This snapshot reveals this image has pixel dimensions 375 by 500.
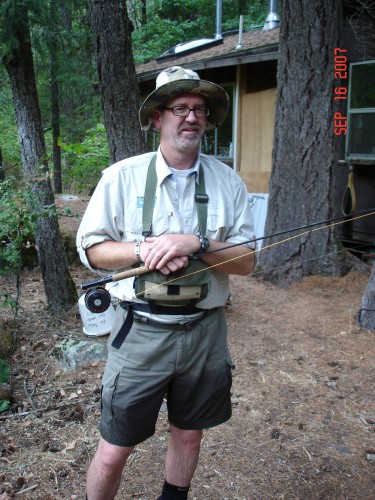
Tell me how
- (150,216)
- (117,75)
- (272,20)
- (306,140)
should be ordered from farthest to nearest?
(272,20) → (306,140) → (117,75) → (150,216)

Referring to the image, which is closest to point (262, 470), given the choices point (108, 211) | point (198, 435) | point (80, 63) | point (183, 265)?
point (198, 435)

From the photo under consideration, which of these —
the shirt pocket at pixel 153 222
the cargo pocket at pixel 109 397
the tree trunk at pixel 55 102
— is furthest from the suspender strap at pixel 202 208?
the tree trunk at pixel 55 102

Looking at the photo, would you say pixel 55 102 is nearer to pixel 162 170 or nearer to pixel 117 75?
pixel 117 75

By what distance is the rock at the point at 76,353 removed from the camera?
→ 4234mm

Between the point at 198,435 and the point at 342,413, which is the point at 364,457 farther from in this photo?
the point at 198,435

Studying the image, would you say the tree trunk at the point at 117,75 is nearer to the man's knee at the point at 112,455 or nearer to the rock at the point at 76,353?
the rock at the point at 76,353

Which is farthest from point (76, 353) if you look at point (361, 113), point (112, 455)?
point (361, 113)

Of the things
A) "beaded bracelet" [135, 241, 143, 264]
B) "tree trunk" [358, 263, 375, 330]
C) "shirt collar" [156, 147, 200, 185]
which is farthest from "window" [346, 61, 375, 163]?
"beaded bracelet" [135, 241, 143, 264]

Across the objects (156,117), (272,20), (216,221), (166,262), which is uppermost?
(272,20)

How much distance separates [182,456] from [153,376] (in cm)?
52

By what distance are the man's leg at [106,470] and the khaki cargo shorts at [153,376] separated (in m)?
0.04

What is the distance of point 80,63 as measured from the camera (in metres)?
6.93

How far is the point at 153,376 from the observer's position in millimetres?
2080

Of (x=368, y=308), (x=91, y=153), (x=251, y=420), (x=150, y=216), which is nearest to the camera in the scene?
(x=150, y=216)
